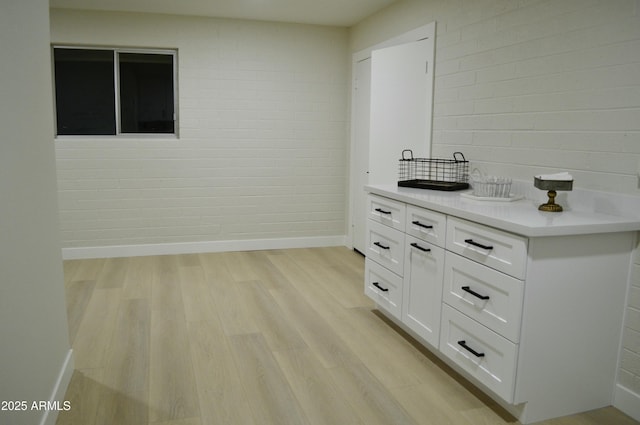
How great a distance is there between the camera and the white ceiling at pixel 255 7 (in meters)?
4.70

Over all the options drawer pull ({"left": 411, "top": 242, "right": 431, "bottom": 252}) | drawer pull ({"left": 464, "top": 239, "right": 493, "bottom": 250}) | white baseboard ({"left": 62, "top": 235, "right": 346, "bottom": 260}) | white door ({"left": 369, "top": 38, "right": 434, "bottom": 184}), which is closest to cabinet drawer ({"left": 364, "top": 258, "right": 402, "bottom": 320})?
drawer pull ({"left": 411, "top": 242, "right": 431, "bottom": 252})

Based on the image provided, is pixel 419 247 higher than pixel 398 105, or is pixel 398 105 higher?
pixel 398 105

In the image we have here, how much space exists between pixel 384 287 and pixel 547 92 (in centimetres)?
156

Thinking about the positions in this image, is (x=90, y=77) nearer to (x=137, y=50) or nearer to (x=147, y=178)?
(x=137, y=50)

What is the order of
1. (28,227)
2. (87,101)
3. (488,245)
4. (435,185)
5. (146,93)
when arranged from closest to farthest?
(28,227)
(488,245)
(435,185)
(146,93)
(87,101)

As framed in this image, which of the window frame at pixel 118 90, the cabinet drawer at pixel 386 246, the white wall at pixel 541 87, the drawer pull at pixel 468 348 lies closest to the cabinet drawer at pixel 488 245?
the drawer pull at pixel 468 348

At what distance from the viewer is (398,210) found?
10.7 ft

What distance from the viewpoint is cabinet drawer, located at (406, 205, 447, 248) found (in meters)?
2.80

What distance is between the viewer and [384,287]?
349 centimetres

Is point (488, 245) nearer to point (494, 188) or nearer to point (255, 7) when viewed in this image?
point (494, 188)

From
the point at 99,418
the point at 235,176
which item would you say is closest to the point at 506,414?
the point at 99,418

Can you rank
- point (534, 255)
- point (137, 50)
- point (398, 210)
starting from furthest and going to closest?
point (137, 50) < point (398, 210) < point (534, 255)

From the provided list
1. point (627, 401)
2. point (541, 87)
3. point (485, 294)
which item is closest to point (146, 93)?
point (541, 87)

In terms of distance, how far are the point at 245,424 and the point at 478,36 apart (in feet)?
9.14
